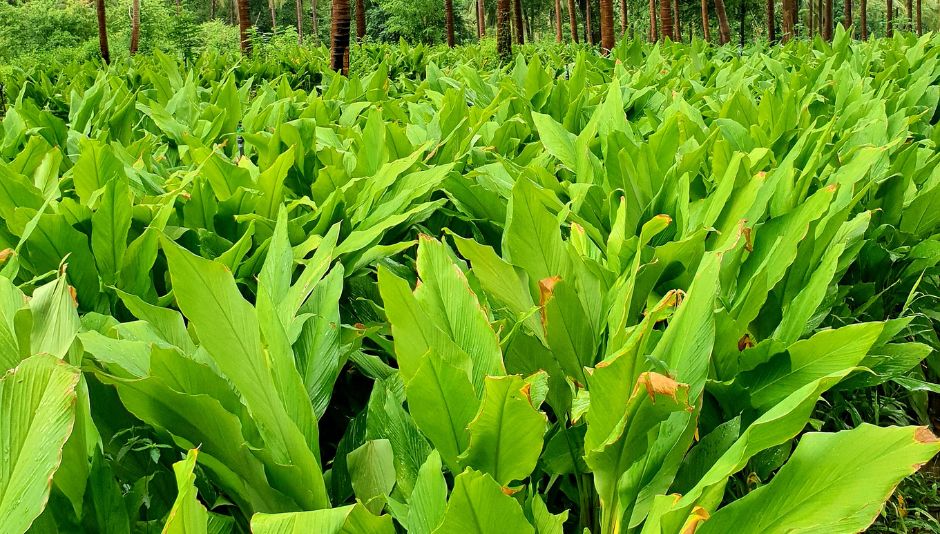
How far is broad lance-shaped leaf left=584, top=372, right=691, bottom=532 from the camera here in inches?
40.3

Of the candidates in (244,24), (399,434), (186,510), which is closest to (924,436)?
(399,434)

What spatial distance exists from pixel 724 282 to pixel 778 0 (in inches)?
1838

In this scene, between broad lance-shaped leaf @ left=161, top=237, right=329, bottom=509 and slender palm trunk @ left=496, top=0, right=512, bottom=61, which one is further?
slender palm trunk @ left=496, top=0, right=512, bottom=61

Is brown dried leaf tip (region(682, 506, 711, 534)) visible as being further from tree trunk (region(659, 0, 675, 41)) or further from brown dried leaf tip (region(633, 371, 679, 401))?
tree trunk (region(659, 0, 675, 41))

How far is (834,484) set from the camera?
37.9 inches

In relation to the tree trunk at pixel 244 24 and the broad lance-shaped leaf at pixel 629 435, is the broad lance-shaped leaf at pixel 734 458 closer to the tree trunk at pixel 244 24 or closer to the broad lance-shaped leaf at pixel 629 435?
the broad lance-shaped leaf at pixel 629 435

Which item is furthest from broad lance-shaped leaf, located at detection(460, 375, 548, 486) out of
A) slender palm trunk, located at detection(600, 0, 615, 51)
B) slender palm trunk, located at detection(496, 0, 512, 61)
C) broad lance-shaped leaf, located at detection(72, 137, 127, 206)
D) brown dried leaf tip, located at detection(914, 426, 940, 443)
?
slender palm trunk, located at detection(600, 0, 615, 51)

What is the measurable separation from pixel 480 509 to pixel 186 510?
0.99 feet

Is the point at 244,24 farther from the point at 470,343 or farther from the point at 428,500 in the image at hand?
the point at 428,500

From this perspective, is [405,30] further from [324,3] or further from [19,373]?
[19,373]

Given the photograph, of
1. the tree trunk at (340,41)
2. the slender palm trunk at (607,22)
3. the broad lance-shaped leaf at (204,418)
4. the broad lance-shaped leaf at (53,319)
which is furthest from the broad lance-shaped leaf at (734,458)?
the slender palm trunk at (607,22)

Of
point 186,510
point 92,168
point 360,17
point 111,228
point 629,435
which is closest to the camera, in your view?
point 186,510

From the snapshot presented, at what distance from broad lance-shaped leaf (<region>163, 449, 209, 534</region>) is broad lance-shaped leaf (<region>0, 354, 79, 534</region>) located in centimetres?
15

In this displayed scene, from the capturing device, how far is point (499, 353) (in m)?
1.20
